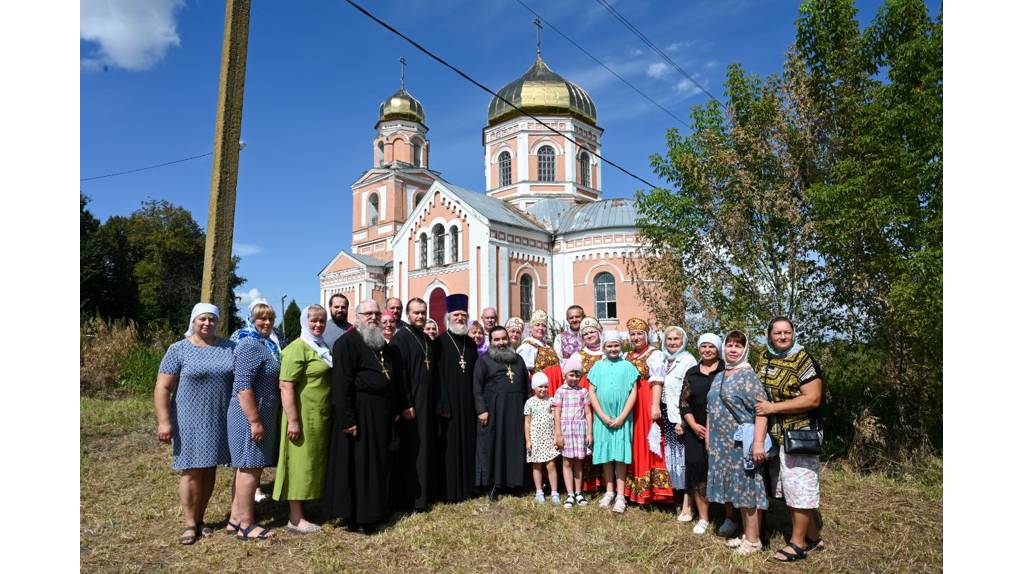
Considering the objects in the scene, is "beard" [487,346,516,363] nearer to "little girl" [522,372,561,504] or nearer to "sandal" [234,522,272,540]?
"little girl" [522,372,561,504]

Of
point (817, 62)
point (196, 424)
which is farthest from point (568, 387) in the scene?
point (817, 62)

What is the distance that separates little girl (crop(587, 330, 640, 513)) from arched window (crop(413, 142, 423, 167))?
28355 millimetres

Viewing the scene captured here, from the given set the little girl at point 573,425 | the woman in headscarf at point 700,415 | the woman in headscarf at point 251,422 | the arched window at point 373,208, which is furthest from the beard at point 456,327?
the arched window at point 373,208

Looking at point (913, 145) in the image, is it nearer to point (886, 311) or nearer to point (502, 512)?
point (886, 311)

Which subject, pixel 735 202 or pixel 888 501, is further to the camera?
pixel 735 202

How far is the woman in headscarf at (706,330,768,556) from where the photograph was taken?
436cm

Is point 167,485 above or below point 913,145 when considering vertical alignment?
below

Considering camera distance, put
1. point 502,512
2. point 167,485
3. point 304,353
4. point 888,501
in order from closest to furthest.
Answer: point 304,353
point 502,512
point 888,501
point 167,485

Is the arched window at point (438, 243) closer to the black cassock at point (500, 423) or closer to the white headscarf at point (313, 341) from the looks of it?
the black cassock at point (500, 423)

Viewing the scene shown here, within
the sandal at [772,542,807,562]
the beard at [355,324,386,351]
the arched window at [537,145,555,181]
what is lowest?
the sandal at [772,542,807,562]

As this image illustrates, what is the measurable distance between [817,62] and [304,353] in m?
7.04

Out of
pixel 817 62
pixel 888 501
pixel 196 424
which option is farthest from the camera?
pixel 817 62

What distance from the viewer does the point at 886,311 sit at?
679 centimetres

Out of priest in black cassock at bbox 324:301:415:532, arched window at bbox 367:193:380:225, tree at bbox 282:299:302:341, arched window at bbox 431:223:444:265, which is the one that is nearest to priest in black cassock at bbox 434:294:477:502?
priest in black cassock at bbox 324:301:415:532
